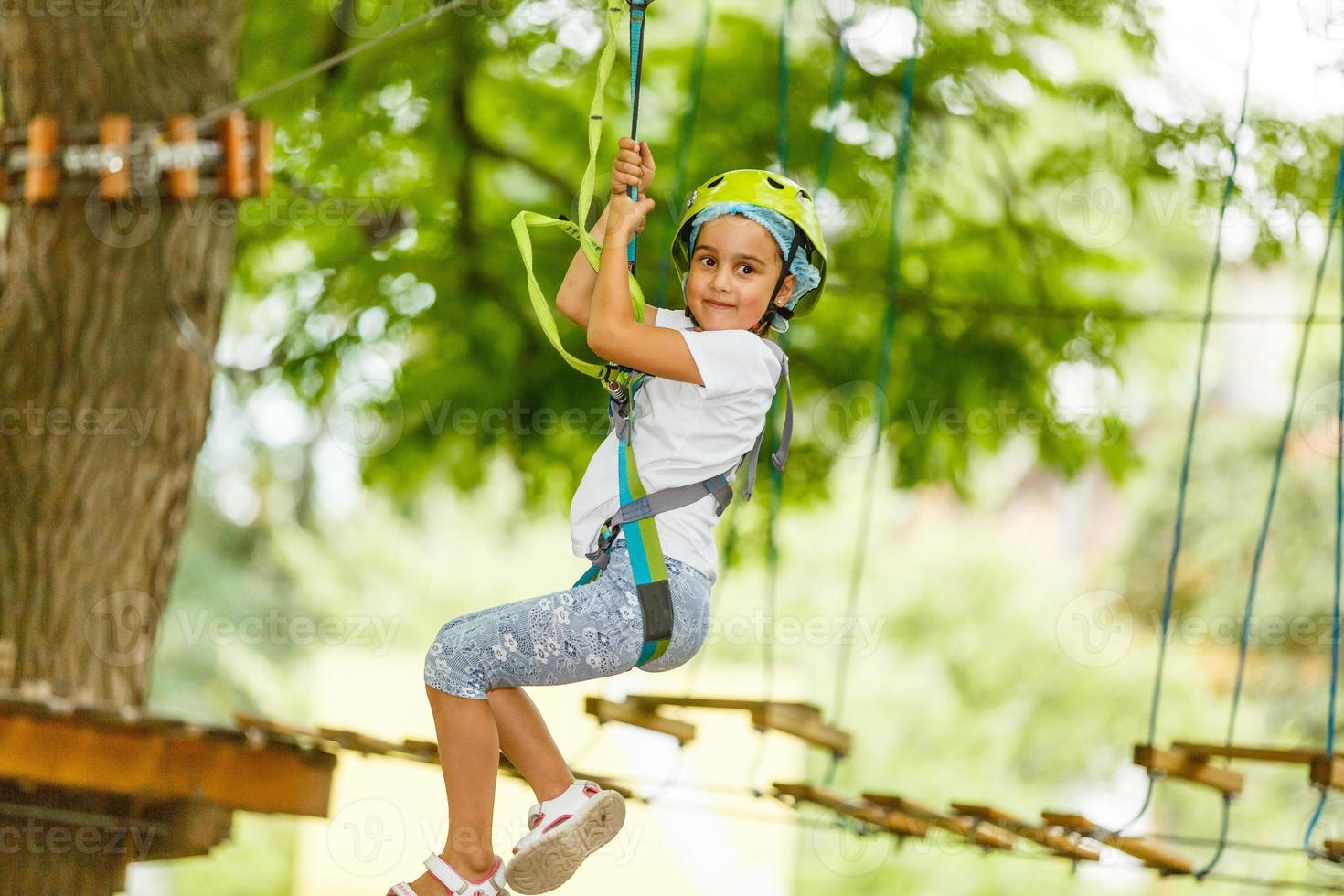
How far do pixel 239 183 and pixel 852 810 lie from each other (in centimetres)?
293

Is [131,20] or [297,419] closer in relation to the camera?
[131,20]

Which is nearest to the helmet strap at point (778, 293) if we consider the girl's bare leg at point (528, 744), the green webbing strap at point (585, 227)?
the green webbing strap at point (585, 227)

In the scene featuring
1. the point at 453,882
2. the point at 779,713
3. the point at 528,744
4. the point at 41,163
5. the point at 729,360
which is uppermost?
the point at 41,163

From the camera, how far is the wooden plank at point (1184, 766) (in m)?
4.41

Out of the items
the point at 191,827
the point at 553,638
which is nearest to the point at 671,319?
the point at 553,638

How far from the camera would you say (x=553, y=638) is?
2717 mm

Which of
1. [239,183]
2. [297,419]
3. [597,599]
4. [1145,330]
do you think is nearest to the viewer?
[597,599]

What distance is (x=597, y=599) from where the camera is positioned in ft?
9.03

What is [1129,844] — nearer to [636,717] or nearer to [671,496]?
[636,717]

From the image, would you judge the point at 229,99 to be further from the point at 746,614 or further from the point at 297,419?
the point at 746,614

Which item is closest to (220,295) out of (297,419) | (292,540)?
(297,419)

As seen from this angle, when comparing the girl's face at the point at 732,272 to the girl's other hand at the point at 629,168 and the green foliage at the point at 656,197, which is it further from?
the green foliage at the point at 656,197

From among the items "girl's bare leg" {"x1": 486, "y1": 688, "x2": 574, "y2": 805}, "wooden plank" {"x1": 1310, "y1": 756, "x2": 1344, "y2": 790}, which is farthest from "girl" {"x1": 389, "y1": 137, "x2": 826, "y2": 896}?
"wooden plank" {"x1": 1310, "y1": 756, "x2": 1344, "y2": 790}

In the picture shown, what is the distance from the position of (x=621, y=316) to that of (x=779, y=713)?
204 centimetres
